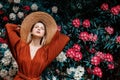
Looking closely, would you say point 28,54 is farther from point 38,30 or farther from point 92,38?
point 92,38

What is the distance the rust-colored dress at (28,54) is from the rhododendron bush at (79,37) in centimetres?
44

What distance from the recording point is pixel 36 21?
365cm

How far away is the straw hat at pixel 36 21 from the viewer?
143 inches

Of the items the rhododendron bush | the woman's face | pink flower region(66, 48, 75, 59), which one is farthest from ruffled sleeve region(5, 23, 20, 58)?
pink flower region(66, 48, 75, 59)

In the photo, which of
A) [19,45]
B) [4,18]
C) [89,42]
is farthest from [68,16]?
[19,45]

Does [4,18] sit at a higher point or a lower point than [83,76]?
higher

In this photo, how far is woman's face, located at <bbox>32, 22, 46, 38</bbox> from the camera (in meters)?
3.60

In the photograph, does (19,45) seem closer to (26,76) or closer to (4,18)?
(26,76)

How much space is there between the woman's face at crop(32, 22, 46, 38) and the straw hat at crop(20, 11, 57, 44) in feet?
0.14

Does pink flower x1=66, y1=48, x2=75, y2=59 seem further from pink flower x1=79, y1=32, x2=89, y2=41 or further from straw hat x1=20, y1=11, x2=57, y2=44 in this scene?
straw hat x1=20, y1=11, x2=57, y2=44

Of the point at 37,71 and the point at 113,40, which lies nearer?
the point at 37,71

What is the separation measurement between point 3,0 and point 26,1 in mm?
229

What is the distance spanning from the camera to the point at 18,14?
4336 mm

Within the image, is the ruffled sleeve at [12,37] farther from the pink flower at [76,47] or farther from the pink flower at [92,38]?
the pink flower at [92,38]
